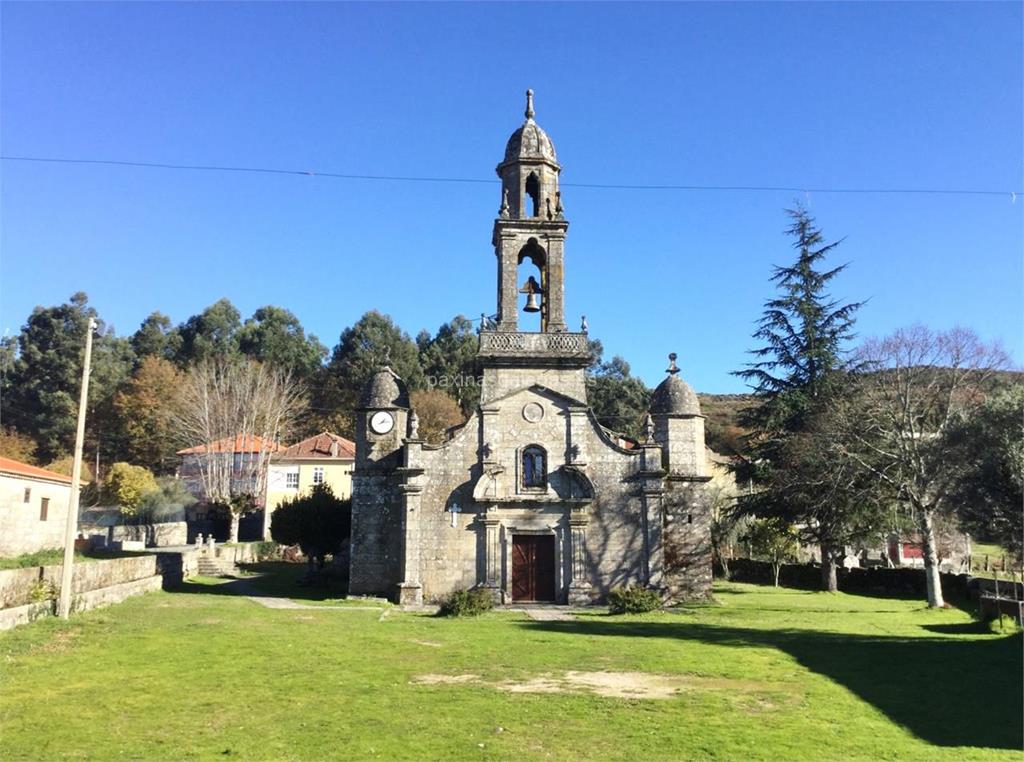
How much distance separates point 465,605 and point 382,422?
8231mm

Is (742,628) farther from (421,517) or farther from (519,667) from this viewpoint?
(421,517)

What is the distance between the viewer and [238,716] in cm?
1117

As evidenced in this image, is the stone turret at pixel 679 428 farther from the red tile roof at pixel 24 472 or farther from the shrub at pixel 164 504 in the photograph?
the shrub at pixel 164 504

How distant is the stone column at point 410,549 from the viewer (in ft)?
86.1

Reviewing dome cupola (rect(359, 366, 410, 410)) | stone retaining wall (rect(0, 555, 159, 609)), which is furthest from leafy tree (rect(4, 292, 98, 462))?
dome cupola (rect(359, 366, 410, 410))

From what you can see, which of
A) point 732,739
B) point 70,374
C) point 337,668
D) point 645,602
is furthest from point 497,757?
point 70,374

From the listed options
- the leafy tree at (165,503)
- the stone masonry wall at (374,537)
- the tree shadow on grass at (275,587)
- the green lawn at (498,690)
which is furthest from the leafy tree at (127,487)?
the green lawn at (498,690)

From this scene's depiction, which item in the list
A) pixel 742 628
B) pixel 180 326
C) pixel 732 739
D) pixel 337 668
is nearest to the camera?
pixel 732 739

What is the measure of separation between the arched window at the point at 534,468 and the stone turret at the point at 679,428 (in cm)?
492

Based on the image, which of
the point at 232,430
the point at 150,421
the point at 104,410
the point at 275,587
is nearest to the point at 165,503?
the point at 232,430

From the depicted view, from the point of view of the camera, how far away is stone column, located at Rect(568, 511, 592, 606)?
87.1ft

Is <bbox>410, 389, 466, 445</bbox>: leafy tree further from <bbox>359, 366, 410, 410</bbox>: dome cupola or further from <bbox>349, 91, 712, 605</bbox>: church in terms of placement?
<bbox>349, 91, 712, 605</bbox>: church

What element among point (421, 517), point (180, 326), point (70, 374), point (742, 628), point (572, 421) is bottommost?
point (742, 628)

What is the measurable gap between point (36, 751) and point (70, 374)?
61.7 metres
